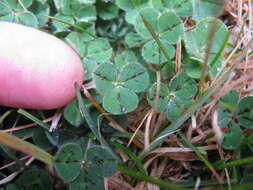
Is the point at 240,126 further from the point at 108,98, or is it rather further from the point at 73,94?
the point at 73,94

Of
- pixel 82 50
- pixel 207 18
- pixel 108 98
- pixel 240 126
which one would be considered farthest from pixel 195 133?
pixel 82 50

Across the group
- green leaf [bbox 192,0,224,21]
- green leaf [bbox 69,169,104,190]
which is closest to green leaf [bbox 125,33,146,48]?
green leaf [bbox 192,0,224,21]

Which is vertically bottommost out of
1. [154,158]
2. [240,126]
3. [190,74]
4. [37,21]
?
[154,158]

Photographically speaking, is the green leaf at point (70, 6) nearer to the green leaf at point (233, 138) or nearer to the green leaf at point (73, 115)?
the green leaf at point (73, 115)

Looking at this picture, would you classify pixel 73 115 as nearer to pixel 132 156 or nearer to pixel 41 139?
pixel 41 139

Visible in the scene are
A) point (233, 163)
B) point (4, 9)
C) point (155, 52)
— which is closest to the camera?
point (233, 163)

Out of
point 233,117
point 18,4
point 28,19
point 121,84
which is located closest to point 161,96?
point 121,84

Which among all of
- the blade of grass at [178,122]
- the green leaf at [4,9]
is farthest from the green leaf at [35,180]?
the green leaf at [4,9]
